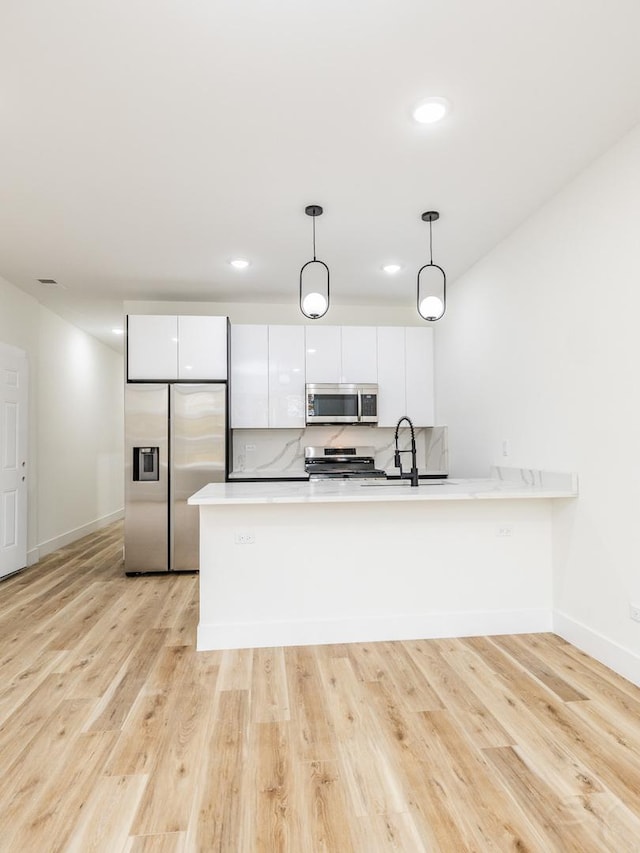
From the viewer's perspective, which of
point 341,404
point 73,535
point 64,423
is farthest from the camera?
point 73,535

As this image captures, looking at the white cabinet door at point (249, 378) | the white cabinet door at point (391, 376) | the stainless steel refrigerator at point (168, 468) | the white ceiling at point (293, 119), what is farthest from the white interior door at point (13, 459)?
the white cabinet door at point (391, 376)

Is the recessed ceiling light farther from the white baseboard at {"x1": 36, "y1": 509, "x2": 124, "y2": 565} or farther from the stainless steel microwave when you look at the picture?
the white baseboard at {"x1": 36, "y1": 509, "x2": 124, "y2": 565}

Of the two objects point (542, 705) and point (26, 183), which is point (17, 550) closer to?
point (26, 183)

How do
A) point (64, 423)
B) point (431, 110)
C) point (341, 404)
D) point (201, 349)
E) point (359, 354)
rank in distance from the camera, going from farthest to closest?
point (64, 423) < point (359, 354) < point (341, 404) < point (201, 349) < point (431, 110)

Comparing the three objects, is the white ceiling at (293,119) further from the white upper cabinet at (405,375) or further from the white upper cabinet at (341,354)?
the white upper cabinet at (405,375)

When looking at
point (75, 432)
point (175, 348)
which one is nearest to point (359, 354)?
point (175, 348)

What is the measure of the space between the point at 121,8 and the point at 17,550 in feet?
14.8

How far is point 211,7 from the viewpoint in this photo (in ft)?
5.93

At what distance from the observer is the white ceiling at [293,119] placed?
1886 mm

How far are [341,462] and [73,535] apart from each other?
3.50 m

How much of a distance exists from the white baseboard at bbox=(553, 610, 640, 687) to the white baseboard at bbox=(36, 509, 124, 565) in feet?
15.5

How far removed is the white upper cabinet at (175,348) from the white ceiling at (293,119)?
83 centimetres

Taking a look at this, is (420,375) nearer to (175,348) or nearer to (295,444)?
(295,444)

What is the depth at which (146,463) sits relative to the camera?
4.85 meters
